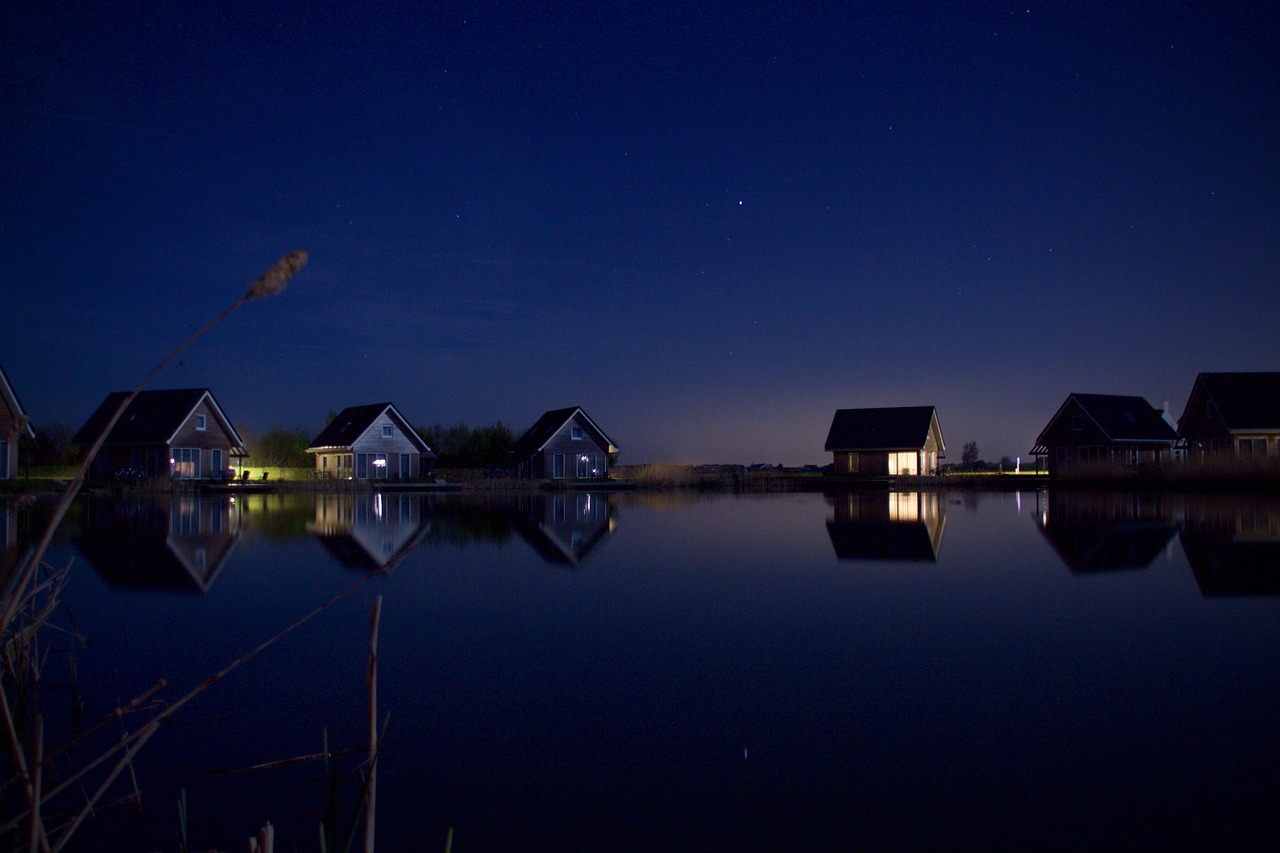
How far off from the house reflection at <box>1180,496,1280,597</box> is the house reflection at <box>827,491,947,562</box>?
10.5ft

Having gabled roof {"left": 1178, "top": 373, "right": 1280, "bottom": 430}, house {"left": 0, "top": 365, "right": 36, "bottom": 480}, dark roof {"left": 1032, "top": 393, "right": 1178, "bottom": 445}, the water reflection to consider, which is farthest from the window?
gabled roof {"left": 1178, "top": 373, "right": 1280, "bottom": 430}

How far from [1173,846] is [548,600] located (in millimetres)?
5919

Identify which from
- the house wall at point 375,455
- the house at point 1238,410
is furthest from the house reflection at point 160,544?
the house at point 1238,410

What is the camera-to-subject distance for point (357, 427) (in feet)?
148

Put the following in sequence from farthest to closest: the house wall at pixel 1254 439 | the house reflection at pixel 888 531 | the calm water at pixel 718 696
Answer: the house wall at pixel 1254 439
the house reflection at pixel 888 531
the calm water at pixel 718 696

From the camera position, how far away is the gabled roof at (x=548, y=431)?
45578 mm

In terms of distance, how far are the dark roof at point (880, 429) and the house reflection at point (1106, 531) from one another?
22.2 meters

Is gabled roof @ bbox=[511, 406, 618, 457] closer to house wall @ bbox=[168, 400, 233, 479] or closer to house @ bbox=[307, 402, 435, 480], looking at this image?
house @ bbox=[307, 402, 435, 480]

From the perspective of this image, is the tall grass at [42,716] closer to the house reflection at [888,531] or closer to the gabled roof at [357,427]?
the house reflection at [888,531]

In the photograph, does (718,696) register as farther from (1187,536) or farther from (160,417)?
(160,417)

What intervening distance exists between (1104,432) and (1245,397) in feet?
20.4

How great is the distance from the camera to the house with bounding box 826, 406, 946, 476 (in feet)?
159

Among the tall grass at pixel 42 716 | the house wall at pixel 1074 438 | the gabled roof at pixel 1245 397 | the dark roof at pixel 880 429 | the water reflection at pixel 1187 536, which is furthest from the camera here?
the dark roof at pixel 880 429

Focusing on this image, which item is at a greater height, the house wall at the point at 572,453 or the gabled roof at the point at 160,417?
the gabled roof at the point at 160,417
